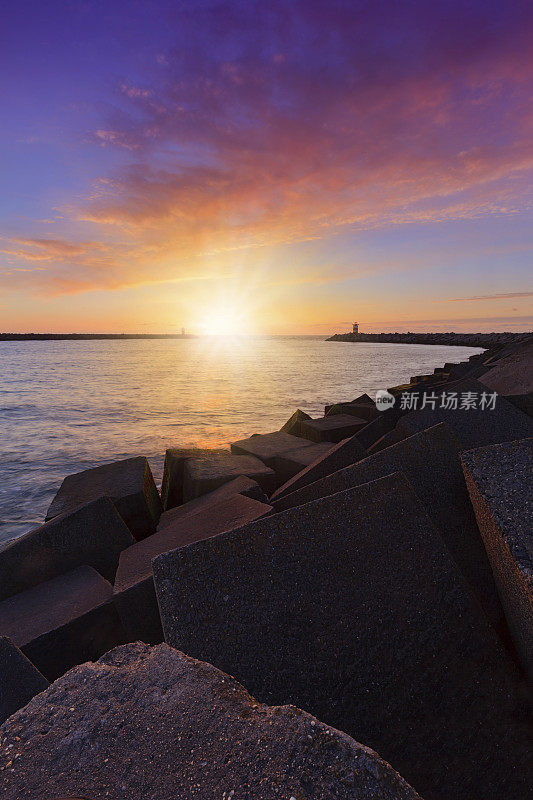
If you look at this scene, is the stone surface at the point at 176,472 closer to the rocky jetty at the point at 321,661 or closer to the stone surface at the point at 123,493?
the stone surface at the point at 123,493

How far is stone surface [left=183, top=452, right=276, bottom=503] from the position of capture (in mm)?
4617

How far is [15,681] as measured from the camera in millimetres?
1935

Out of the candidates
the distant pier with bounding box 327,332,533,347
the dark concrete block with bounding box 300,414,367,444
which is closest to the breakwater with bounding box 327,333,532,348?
the distant pier with bounding box 327,332,533,347

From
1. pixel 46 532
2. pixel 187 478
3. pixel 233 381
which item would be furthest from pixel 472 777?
pixel 233 381

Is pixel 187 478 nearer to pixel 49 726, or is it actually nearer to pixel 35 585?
pixel 35 585

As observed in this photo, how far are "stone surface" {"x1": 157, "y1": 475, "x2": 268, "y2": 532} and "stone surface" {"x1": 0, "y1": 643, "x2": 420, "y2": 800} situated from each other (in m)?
2.79

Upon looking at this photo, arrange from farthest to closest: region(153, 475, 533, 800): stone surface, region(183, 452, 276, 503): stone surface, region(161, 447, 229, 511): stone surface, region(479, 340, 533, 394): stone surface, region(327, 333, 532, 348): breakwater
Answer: region(327, 333, 532, 348): breakwater, region(479, 340, 533, 394): stone surface, region(161, 447, 229, 511): stone surface, region(183, 452, 276, 503): stone surface, region(153, 475, 533, 800): stone surface

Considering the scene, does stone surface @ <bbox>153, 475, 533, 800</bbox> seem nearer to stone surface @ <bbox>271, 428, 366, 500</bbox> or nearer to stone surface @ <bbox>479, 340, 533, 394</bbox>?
stone surface @ <bbox>271, 428, 366, 500</bbox>

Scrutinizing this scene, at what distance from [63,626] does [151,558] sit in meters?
0.63

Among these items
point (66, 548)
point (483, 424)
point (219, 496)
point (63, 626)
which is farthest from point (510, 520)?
point (66, 548)

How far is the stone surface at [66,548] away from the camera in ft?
10.5

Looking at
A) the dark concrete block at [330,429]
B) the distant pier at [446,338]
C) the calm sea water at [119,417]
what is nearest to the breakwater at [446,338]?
the distant pier at [446,338]

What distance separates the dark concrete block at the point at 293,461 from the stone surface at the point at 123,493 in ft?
5.45

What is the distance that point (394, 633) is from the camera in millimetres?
1441
